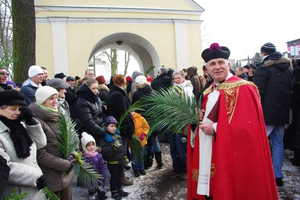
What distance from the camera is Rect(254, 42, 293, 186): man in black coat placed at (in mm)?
4137

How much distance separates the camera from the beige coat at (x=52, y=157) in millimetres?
2787

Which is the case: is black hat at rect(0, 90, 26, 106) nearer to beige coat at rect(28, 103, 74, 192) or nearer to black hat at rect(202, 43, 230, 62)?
beige coat at rect(28, 103, 74, 192)

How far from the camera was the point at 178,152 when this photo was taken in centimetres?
472

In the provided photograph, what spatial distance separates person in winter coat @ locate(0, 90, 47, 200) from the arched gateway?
9595 millimetres

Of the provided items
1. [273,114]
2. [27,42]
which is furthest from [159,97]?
[27,42]

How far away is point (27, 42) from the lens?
5777 mm

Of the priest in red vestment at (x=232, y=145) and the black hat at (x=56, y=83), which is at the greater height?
the black hat at (x=56, y=83)

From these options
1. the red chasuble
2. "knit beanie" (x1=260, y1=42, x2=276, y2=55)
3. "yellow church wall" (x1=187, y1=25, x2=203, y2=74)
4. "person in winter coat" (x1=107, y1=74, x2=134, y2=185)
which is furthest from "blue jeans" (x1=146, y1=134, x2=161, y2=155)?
"yellow church wall" (x1=187, y1=25, x2=203, y2=74)

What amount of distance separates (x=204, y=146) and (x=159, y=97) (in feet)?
2.26

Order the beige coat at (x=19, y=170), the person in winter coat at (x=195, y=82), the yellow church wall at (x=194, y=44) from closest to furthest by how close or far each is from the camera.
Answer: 1. the beige coat at (x=19, y=170)
2. the person in winter coat at (x=195, y=82)
3. the yellow church wall at (x=194, y=44)

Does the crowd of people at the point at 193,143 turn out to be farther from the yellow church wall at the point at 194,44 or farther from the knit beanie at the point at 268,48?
the yellow church wall at the point at 194,44

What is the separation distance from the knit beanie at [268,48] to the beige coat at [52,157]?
3458mm

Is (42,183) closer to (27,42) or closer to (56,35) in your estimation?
(27,42)

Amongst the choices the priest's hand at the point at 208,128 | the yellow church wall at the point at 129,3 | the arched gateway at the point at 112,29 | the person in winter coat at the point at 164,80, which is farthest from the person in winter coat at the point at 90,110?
the yellow church wall at the point at 129,3
